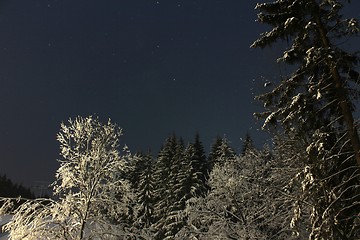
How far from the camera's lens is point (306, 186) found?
29.2 feet

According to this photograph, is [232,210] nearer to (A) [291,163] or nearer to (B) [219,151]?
(A) [291,163]

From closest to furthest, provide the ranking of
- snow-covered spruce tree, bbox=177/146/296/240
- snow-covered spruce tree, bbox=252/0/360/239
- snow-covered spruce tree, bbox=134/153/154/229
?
snow-covered spruce tree, bbox=252/0/360/239 < snow-covered spruce tree, bbox=177/146/296/240 < snow-covered spruce tree, bbox=134/153/154/229

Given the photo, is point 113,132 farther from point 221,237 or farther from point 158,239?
point 158,239

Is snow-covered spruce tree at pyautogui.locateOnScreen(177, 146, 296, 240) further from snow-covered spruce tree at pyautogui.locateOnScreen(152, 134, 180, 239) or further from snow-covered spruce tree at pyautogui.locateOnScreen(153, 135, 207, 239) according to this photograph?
snow-covered spruce tree at pyautogui.locateOnScreen(152, 134, 180, 239)

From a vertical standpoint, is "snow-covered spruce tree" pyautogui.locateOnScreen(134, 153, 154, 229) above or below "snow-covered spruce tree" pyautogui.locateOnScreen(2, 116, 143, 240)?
above

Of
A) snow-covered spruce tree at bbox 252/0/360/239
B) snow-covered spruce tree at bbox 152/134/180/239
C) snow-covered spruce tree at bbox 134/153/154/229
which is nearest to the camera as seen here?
snow-covered spruce tree at bbox 252/0/360/239

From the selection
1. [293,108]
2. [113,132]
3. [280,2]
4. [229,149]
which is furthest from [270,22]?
[229,149]

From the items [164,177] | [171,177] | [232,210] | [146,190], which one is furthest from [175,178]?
[232,210]

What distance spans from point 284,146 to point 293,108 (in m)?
3.14

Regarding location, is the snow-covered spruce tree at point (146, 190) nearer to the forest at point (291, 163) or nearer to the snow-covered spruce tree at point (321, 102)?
the forest at point (291, 163)

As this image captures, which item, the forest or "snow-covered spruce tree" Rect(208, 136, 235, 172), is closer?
the forest

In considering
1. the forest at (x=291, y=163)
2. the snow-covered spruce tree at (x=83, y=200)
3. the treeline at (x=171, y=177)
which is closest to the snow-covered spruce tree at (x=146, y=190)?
the treeline at (x=171, y=177)

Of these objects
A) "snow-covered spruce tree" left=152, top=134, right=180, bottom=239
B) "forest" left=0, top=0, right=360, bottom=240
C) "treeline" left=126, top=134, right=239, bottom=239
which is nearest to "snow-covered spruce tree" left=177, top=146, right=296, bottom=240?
"forest" left=0, top=0, right=360, bottom=240

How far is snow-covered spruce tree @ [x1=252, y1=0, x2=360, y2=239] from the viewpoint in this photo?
8922mm
